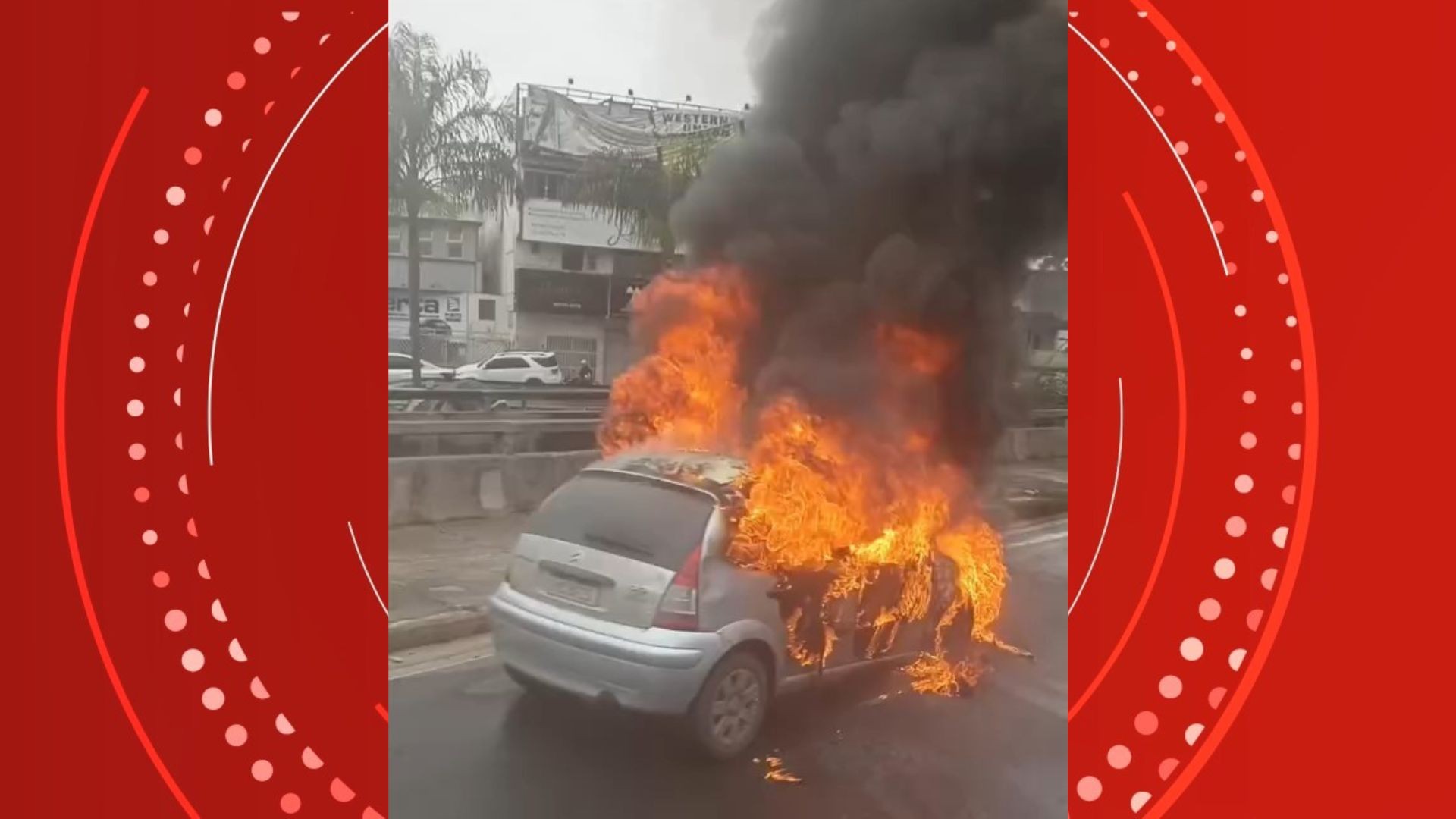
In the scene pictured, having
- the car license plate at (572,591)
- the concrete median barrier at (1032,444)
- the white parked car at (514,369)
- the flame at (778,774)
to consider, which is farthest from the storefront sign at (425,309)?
the concrete median barrier at (1032,444)

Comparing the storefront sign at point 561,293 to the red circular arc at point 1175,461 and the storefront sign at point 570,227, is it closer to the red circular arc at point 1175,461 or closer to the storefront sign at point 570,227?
the storefront sign at point 570,227

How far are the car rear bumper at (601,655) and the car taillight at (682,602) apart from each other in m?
0.03

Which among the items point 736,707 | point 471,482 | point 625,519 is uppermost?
point 471,482

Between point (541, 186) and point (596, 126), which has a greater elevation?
→ point (596, 126)

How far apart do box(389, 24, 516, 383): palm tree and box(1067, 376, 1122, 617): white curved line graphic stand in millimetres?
2762

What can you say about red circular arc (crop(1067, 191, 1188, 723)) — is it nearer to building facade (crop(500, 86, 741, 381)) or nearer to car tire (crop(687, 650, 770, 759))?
car tire (crop(687, 650, 770, 759))

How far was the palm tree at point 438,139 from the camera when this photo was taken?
3.02 meters

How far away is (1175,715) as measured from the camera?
11.5 feet

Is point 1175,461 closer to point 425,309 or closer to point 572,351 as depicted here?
point 572,351

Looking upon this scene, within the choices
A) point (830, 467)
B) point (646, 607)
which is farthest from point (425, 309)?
point (830, 467)

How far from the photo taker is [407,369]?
301cm
